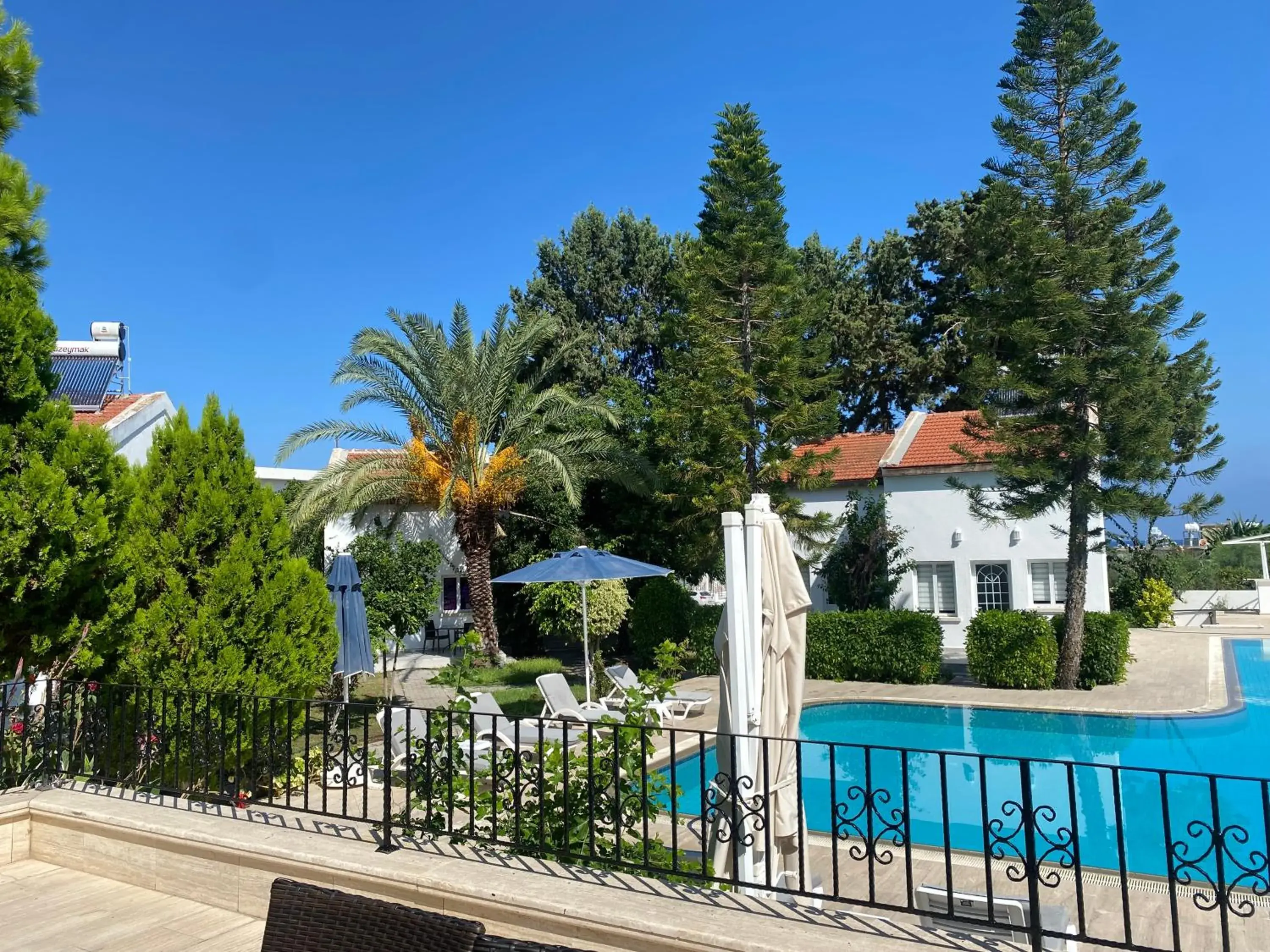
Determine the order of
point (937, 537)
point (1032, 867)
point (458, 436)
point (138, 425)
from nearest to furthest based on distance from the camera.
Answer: point (1032, 867), point (138, 425), point (458, 436), point (937, 537)

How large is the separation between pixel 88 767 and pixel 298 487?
675 inches

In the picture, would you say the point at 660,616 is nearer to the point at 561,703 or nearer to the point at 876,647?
the point at 876,647

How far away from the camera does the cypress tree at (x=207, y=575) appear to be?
7.14m

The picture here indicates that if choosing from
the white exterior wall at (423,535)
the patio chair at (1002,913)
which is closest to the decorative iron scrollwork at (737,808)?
the patio chair at (1002,913)

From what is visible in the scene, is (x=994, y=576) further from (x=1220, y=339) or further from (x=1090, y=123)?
(x=1090, y=123)

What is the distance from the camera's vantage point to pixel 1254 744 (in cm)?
1226

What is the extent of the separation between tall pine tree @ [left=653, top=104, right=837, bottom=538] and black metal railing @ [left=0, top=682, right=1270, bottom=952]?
1132 cm

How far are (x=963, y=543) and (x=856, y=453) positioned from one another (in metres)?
4.25

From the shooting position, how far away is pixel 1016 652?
16172 mm

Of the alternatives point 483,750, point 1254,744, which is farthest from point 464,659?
point 1254,744

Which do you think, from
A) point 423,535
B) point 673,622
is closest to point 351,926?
point 673,622

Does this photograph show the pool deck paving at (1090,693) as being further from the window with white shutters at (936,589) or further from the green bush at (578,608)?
the window with white shutters at (936,589)

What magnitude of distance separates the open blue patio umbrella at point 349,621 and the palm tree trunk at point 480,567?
358 inches

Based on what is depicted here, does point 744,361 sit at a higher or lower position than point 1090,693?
higher
